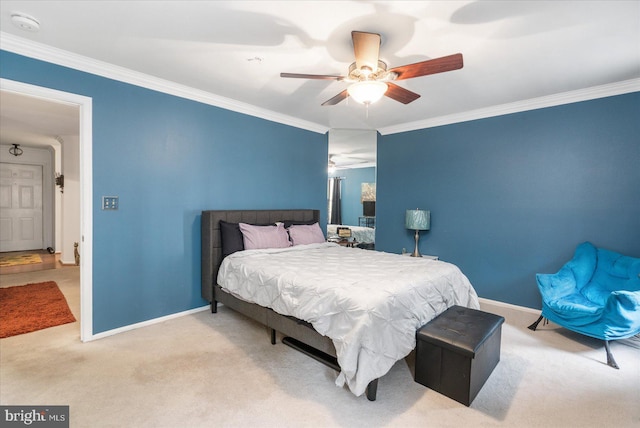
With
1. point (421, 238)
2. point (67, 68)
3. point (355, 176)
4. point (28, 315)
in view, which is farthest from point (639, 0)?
point (28, 315)

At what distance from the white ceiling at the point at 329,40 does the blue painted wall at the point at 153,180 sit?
244 mm

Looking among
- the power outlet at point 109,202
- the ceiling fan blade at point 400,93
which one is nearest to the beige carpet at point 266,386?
the power outlet at point 109,202

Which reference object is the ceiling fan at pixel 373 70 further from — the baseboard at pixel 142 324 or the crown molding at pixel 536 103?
the baseboard at pixel 142 324

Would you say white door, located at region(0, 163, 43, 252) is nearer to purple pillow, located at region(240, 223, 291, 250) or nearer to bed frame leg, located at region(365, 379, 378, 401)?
purple pillow, located at region(240, 223, 291, 250)

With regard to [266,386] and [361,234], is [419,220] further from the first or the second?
[266,386]

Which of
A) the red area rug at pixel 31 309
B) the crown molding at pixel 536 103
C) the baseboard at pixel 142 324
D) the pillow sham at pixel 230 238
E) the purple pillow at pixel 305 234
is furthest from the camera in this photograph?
the purple pillow at pixel 305 234

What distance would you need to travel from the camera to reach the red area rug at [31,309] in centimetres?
312

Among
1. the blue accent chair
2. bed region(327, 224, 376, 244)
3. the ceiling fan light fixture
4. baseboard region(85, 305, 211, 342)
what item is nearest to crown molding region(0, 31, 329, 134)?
the ceiling fan light fixture

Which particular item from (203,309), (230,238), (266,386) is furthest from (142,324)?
(266,386)

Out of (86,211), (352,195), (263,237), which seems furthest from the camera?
(352,195)

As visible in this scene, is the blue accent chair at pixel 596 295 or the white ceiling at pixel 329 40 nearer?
the white ceiling at pixel 329 40

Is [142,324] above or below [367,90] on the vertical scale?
below

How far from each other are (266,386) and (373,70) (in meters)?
2.50

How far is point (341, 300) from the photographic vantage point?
2.12 meters
